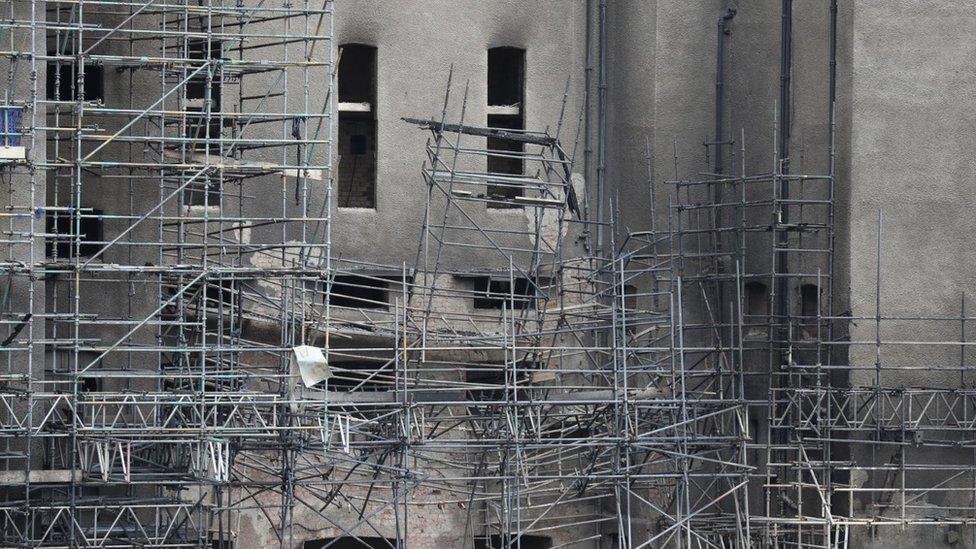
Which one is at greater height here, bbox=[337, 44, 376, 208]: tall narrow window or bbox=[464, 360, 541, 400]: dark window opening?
bbox=[337, 44, 376, 208]: tall narrow window

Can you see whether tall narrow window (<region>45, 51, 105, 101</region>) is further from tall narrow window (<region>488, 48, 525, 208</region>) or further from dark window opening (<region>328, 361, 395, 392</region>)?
tall narrow window (<region>488, 48, 525, 208</region>)

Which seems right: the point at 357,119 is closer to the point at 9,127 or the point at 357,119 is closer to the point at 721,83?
the point at 721,83

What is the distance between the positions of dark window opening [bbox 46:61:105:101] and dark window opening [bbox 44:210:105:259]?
5.16 feet

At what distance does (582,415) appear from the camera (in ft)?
101

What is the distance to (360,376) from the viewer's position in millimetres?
32344

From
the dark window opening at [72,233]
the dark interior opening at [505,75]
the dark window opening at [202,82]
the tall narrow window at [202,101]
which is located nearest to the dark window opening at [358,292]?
the tall narrow window at [202,101]

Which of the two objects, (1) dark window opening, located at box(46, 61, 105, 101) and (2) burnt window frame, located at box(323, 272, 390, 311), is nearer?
(1) dark window opening, located at box(46, 61, 105, 101)

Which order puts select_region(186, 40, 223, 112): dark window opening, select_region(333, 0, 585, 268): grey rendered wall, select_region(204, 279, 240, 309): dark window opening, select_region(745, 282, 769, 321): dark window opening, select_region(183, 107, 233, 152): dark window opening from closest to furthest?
select_region(183, 107, 233, 152): dark window opening
select_region(204, 279, 240, 309): dark window opening
select_region(186, 40, 223, 112): dark window opening
select_region(333, 0, 585, 268): grey rendered wall
select_region(745, 282, 769, 321): dark window opening

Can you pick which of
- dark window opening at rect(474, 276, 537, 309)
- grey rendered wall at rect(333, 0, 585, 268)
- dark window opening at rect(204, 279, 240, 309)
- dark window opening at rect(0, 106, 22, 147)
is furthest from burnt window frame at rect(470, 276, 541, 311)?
dark window opening at rect(0, 106, 22, 147)

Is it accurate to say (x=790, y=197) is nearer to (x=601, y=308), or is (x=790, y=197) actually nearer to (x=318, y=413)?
(x=601, y=308)

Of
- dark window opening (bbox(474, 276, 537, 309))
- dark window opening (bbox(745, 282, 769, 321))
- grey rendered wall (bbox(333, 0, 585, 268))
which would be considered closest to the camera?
grey rendered wall (bbox(333, 0, 585, 268))

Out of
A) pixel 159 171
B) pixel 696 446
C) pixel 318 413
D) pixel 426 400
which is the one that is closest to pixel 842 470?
pixel 696 446

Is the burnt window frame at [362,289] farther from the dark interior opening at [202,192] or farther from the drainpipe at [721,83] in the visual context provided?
the drainpipe at [721,83]

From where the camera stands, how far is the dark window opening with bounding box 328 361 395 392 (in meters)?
30.6
